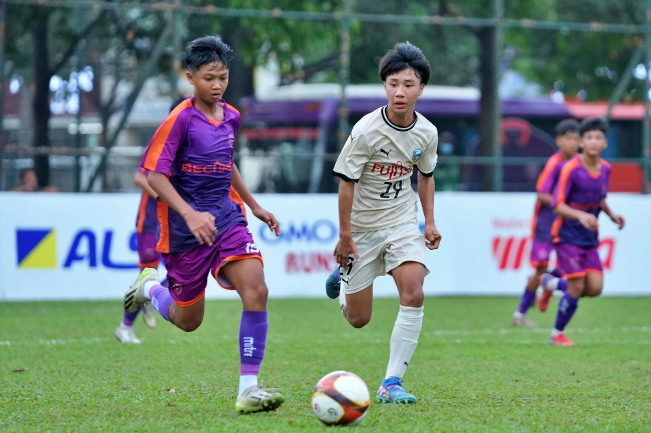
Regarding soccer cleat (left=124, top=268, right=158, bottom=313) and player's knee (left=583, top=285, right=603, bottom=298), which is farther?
player's knee (left=583, top=285, right=603, bottom=298)

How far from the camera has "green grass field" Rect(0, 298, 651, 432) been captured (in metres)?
4.99

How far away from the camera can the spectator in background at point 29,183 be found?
45.7ft

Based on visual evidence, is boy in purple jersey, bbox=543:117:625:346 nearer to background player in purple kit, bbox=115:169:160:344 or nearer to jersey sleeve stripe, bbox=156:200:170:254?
background player in purple kit, bbox=115:169:160:344

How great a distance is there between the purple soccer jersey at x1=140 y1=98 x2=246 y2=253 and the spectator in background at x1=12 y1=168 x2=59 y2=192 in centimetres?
902

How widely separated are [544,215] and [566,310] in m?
2.39

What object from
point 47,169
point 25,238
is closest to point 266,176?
point 47,169

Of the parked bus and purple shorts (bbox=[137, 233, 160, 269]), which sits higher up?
the parked bus

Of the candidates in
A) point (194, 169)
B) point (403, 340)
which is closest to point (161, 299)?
point (194, 169)

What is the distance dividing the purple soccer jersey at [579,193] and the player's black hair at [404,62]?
11.5 feet

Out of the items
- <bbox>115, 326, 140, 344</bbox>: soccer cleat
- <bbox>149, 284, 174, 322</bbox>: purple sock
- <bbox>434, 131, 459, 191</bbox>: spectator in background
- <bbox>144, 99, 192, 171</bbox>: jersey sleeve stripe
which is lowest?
<bbox>115, 326, 140, 344</bbox>: soccer cleat

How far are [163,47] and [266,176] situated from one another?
3.00 meters

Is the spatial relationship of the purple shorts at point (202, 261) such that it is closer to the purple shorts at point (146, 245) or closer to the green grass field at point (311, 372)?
the green grass field at point (311, 372)

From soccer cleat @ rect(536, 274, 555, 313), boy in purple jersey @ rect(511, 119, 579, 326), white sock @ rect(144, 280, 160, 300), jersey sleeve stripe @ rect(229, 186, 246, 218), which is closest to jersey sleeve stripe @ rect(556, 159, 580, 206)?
boy in purple jersey @ rect(511, 119, 579, 326)

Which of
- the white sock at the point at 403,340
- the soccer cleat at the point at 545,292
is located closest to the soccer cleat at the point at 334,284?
the white sock at the point at 403,340
